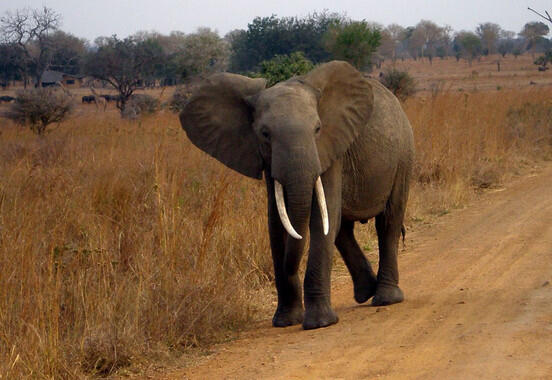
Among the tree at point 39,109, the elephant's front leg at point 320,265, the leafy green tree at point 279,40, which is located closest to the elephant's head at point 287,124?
the elephant's front leg at point 320,265

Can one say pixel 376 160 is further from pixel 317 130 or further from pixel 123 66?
pixel 123 66

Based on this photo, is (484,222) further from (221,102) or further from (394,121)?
(221,102)

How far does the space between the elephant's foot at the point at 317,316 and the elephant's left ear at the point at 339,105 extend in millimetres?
940

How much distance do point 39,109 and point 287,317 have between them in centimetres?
1237

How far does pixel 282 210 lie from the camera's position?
4891mm

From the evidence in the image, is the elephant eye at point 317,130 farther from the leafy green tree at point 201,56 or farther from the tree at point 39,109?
the leafy green tree at point 201,56

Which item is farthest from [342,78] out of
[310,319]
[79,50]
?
[79,50]

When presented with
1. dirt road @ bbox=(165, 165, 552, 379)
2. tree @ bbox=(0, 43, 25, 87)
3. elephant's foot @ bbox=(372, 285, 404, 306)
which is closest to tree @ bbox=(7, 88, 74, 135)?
dirt road @ bbox=(165, 165, 552, 379)

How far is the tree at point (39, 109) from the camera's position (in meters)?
16.6

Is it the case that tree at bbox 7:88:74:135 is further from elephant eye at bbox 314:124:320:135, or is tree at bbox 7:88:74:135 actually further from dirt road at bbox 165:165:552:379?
elephant eye at bbox 314:124:320:135

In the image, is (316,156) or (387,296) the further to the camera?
(387,296)

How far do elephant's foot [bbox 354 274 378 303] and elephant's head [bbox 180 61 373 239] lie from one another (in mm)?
1309

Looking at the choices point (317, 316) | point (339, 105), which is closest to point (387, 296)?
point (317, 316)

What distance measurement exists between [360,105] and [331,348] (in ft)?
5.98
